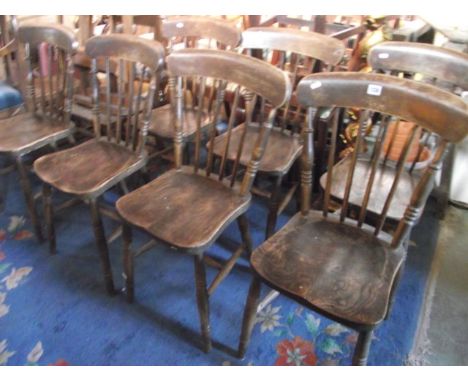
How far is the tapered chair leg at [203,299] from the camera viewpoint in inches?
47.9

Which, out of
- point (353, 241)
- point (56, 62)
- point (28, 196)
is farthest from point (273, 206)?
point (56, 62)

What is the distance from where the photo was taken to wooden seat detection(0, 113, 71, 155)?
5.35 feet

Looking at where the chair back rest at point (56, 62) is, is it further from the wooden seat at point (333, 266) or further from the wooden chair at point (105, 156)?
the wooden seat at point (333, 266)

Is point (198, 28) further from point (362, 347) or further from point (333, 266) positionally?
point (362, 347)

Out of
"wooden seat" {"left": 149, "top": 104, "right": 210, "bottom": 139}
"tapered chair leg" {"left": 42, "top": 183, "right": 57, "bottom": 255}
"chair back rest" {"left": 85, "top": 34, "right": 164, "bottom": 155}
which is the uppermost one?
"chair back rest" {"left": 85, "top": 34, "right": 164, "bottom": 155}

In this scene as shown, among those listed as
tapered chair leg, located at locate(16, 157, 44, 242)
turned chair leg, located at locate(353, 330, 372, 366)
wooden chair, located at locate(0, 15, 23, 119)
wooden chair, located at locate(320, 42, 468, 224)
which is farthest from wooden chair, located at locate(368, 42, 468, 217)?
wooden chair, located at locate(0, 15, 23, 119)

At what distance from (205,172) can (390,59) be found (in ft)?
2.67

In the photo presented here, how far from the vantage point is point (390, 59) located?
1.45m

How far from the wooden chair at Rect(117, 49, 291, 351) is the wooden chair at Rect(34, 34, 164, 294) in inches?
4.5

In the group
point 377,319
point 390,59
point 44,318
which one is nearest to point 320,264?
point 377,319

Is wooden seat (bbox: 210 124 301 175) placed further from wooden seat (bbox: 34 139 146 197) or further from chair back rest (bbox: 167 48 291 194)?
wooden seat (bbox: 34 139 146 197)

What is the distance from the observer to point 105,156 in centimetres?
159

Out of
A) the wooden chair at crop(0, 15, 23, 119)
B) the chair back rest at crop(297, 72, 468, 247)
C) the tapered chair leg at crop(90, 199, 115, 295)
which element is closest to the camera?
the chair back rest at crop(297, 72, 468, 247)

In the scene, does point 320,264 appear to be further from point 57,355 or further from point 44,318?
point 44,318
